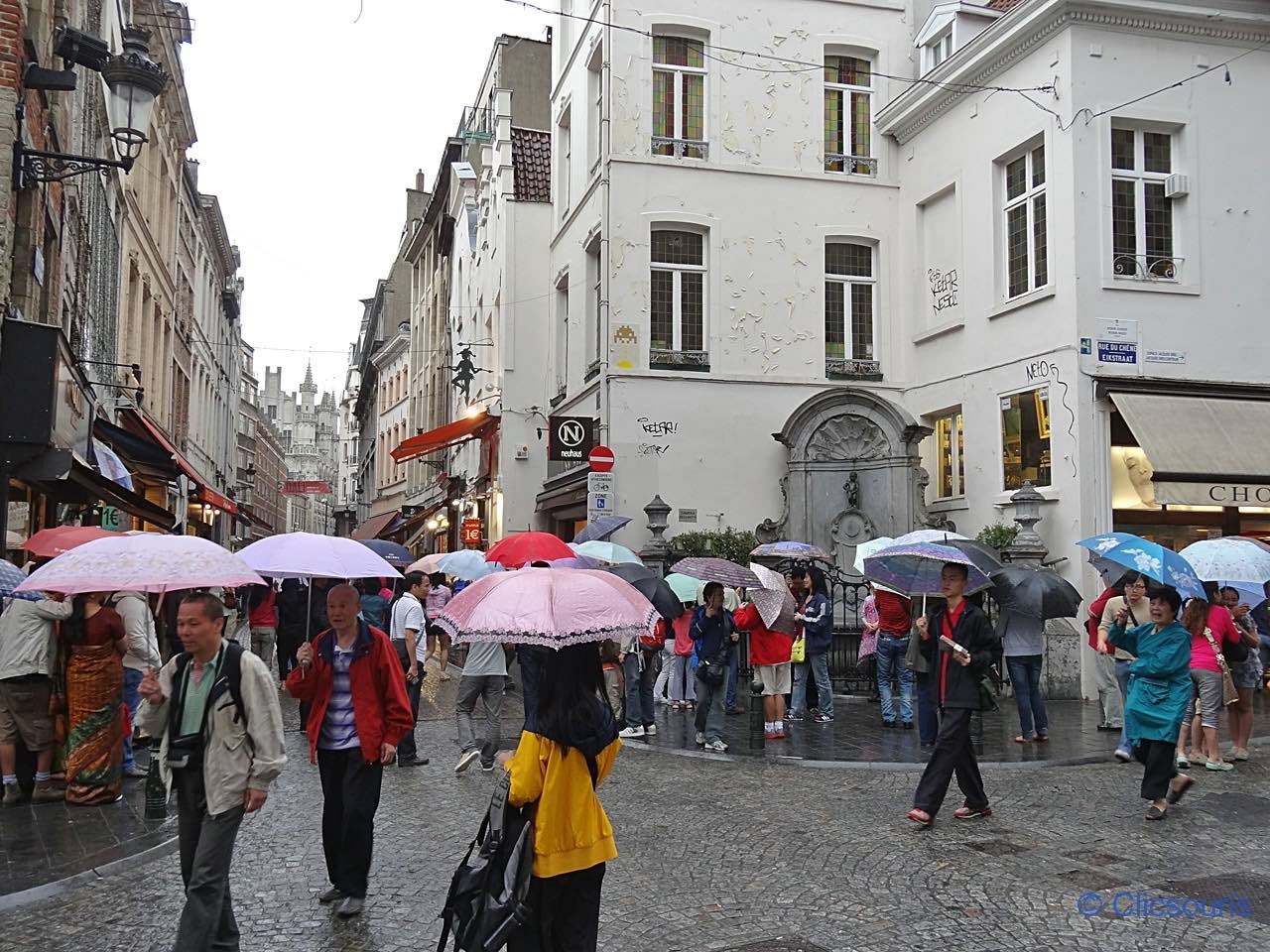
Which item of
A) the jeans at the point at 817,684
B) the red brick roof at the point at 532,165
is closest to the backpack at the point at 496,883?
the jeans at the point at 817,684

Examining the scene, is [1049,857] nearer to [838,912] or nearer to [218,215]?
[838,912]

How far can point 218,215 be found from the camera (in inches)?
1642

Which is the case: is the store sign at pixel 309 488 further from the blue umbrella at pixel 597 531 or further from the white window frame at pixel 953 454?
the blue umbrella at pixel 597 531

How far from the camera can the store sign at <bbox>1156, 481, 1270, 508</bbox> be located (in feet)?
49.1

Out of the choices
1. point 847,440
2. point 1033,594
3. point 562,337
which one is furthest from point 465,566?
point 562,337

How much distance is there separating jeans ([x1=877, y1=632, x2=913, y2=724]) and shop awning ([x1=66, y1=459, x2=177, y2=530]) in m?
8.87

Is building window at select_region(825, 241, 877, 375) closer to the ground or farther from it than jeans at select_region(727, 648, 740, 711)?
farther from it

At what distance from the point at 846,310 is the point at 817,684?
9.37 metres

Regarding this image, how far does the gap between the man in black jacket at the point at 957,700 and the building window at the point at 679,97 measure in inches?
529

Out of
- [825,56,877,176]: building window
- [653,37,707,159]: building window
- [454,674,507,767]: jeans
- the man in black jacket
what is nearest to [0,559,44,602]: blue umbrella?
[454,674,507,767]: jeans

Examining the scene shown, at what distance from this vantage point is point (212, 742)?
15.3 feet

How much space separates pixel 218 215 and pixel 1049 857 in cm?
4130

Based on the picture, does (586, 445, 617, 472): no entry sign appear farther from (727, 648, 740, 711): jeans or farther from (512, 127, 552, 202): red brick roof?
(512, 127, 552, 202): red brick roof

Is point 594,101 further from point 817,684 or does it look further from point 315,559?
point 315,559
